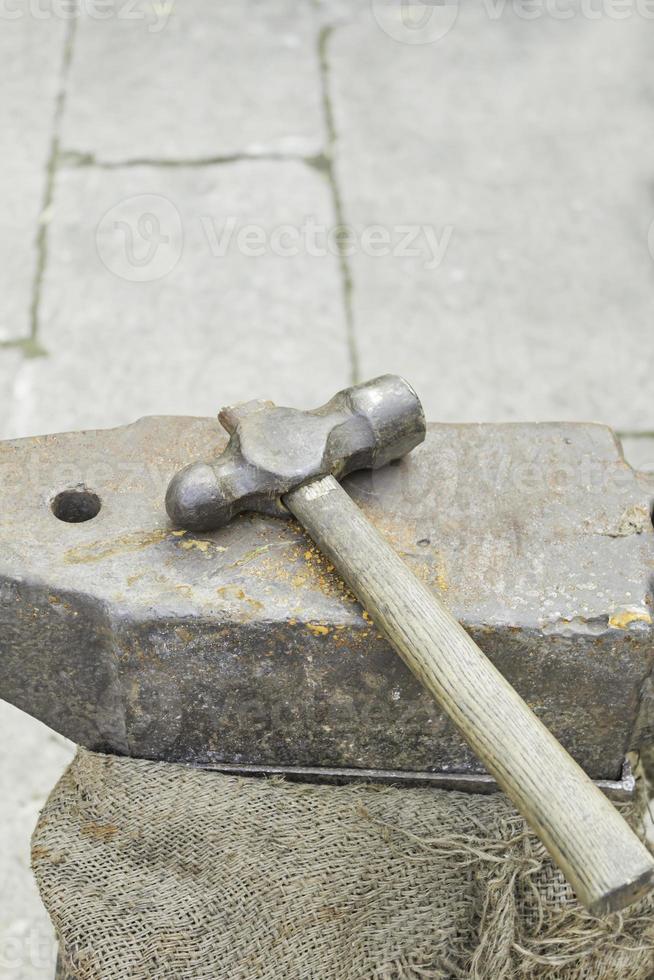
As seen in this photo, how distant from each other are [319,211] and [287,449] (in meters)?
2.31

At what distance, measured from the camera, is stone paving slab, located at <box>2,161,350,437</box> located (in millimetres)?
3318

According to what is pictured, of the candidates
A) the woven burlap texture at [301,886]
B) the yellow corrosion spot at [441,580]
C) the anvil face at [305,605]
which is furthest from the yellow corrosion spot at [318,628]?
the woven burlap texture at [301,886]

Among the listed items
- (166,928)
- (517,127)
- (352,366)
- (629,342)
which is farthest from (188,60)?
(166,928)

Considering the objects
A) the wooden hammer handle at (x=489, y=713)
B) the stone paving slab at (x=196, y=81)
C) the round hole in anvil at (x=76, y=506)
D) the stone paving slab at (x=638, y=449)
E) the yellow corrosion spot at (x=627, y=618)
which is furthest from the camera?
the stone paving slab at (x=196, y=81)

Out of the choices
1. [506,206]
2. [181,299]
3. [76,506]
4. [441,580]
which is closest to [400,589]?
[441,580]

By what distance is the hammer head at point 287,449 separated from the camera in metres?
1.58

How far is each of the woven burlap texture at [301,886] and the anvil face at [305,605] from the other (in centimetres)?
8

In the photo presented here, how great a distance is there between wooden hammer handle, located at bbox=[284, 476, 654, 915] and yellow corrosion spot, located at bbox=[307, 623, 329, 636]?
66mm

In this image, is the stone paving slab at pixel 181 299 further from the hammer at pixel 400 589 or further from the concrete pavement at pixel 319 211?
the hammer at pixel 400 589

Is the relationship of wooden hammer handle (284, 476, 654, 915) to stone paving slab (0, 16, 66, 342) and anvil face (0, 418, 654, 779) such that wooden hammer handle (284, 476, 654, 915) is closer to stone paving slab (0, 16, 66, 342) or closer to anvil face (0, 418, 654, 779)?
anvil face (0, 418, 654, 779)

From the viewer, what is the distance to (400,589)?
4.86 ft

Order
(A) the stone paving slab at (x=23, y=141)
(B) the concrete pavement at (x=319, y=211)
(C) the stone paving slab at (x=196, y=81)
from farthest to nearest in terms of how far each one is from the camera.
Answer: (C) the stone paving slab at (x=196, y=81), (A) the stone paving slab at (x=23, y=141), (B) the concrete pavement at (x=319, y=211)

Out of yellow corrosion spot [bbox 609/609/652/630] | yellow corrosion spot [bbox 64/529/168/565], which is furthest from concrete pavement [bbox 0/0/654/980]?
yellow corrosion spot [bbox 609/609/652/630]

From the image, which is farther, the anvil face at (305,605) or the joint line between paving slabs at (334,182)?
the joint line between paving slabs at (334,182)
